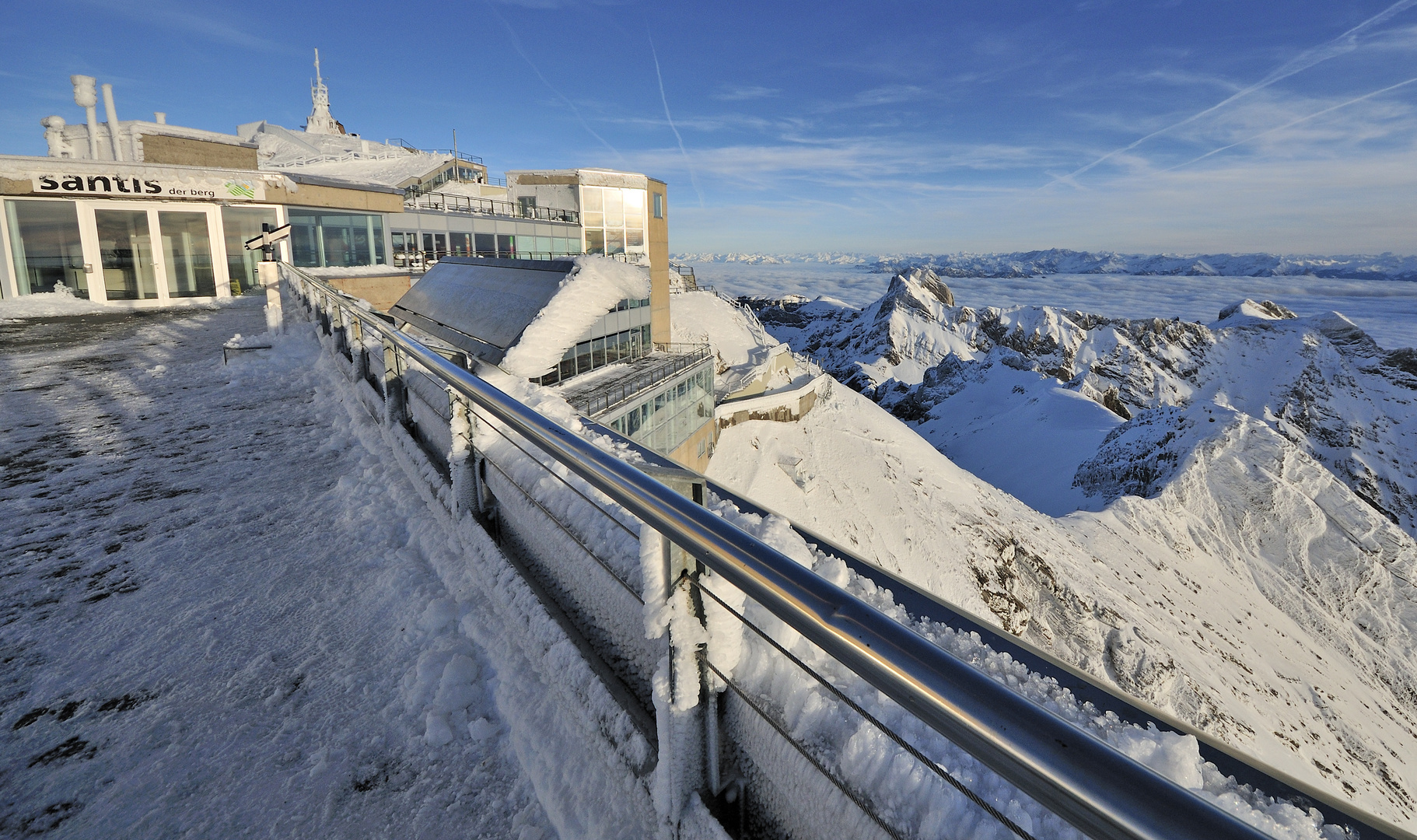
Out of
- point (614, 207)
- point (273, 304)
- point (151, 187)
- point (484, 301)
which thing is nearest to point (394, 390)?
point (273, 304)

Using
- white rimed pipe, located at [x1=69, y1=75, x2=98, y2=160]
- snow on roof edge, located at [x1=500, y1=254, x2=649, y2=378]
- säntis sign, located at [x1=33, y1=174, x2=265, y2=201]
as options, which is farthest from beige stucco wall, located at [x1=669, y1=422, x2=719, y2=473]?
white rimed pipe, located at [x1=69, y1=75, x2=98, y2=160]

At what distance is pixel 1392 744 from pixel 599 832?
56.4 metres

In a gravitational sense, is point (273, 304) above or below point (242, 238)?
below

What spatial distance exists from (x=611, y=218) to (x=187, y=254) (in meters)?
23.8

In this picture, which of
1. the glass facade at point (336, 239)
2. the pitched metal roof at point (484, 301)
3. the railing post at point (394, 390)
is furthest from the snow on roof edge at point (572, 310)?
the glass facade at point (336, 239)

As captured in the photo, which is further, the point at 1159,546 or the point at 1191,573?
the point at 1159,546

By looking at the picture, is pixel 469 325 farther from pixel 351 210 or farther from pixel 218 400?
pixel 351 210

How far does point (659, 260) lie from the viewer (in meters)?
43.3

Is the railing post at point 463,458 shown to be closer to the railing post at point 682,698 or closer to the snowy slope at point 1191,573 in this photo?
the railing post at point 682,698

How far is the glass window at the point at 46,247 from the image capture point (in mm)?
19688

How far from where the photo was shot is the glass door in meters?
20.6

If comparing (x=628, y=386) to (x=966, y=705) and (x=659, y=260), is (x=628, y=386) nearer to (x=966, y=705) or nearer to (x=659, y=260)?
(x=966, y=705)

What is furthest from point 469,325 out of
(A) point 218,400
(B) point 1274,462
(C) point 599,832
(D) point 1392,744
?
(B) point 1274,462

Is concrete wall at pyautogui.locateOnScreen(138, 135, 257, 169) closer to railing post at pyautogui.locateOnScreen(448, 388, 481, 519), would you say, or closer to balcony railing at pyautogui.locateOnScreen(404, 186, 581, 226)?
balcony railing at pyautogui.locateOnScreen(404, 186, 581, 226)
